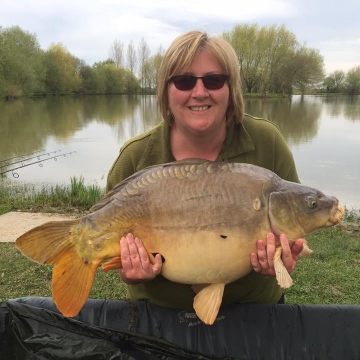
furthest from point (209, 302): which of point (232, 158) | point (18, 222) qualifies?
point (18, 222)

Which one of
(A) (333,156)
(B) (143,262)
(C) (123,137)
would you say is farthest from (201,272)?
(C) (123,137)

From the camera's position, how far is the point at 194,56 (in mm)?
1186

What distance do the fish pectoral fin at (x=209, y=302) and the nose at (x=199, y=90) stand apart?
53 centimetres

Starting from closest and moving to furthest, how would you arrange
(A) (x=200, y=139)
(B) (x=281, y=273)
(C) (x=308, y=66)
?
1. (B) (x=281, y=273)
2. (A) (x=200, y=139)
3. (C) (x=308, y=66)

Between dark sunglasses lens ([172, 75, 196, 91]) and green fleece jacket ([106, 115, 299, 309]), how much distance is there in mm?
190

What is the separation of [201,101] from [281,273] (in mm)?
526

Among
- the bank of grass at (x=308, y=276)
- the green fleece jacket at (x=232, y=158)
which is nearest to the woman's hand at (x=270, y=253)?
the green fleece jacket at (x=232, y=158)

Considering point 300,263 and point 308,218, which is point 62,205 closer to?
point 300,263

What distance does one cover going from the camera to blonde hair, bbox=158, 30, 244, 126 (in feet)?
3.87

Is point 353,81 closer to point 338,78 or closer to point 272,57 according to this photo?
point 338,78

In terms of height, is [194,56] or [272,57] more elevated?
[272,57]

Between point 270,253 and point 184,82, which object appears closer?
point 270,253

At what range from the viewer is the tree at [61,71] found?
32938 millimetres

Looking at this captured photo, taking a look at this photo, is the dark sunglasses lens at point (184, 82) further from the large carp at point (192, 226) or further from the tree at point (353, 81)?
the tree at point (353, 81)
